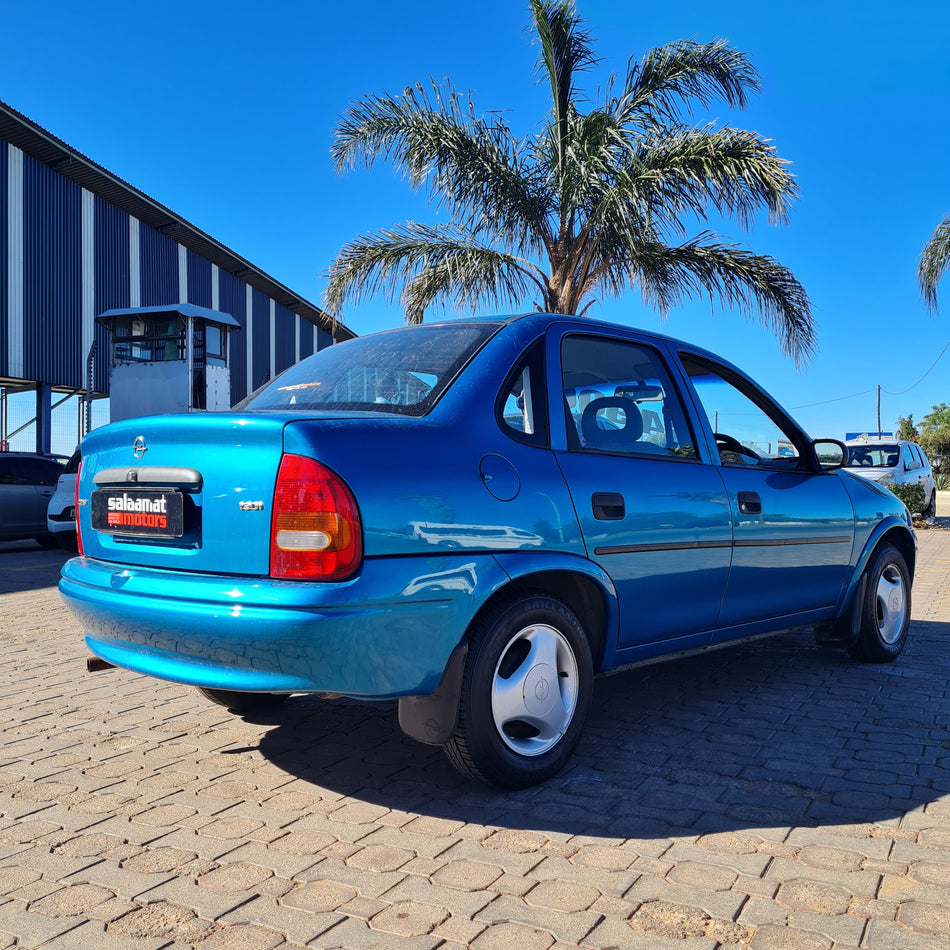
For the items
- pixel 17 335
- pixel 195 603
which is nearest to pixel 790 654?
pixel 195 603

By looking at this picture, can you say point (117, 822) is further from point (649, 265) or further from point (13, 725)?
point (649, 265)

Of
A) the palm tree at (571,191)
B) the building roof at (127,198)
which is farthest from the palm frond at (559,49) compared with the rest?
the building roof at (127,198)

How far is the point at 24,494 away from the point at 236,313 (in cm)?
1950

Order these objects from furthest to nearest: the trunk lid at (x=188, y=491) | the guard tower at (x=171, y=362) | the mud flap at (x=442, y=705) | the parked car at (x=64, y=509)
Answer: the guard tower at (x=171, y=362), the parked car at (x=64, y=509), the mud flap at (x=442, y=705), the trunk lid at (x=188, y=491)

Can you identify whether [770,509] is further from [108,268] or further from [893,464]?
[108,268]

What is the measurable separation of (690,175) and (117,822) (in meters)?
11.1

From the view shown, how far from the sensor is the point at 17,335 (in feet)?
77.9

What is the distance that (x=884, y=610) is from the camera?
212 inches

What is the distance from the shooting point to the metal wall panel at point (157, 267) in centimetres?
2831

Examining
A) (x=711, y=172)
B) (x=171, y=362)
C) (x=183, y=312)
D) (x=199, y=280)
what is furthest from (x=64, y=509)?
(x=199, y=280)

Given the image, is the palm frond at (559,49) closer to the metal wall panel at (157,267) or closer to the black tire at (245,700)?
the black tire at (245,700)

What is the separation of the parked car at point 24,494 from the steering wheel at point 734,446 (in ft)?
40.5

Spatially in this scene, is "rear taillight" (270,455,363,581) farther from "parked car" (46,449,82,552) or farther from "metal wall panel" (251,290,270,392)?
"metal wall panel" (251,290,270,392)

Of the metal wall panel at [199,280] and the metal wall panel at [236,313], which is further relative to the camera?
the metal wall panel at [236,313]
